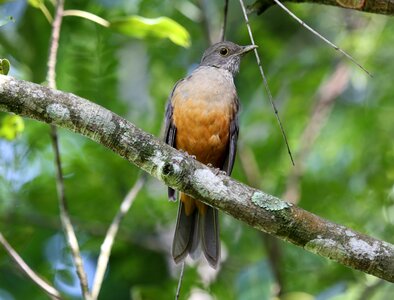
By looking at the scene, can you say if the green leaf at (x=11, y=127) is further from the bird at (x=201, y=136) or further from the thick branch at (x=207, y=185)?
the bird at (x=201, y=136)

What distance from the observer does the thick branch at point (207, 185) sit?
4152 mm

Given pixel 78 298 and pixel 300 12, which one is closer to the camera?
pixel 78 298

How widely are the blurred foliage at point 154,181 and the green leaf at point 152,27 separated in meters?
0.43

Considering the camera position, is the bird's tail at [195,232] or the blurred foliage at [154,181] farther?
the blurred foliage at [154,181]

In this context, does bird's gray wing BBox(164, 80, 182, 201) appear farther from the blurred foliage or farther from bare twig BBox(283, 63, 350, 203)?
bare twig BBox(283, 63, 350, 203)

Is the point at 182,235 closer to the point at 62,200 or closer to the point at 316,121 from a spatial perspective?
the point at 62,200

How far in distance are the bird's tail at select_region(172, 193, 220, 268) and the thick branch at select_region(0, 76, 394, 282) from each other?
170 cm

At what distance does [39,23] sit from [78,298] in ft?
8.48

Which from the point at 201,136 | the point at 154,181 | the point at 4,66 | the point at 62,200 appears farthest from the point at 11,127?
the point at 154,181

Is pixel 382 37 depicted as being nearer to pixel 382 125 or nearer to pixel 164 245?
pixel 382 125

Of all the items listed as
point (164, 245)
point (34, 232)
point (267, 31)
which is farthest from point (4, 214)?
point (267, 31)

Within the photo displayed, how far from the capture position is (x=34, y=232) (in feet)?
22.6

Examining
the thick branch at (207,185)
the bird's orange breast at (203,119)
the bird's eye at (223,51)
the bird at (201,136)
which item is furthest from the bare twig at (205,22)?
the thick branch at (207,185)

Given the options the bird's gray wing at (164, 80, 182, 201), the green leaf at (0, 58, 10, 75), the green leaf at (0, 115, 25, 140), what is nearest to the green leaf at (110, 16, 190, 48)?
the bird's gray wing at (164, 80, 182, 201)
